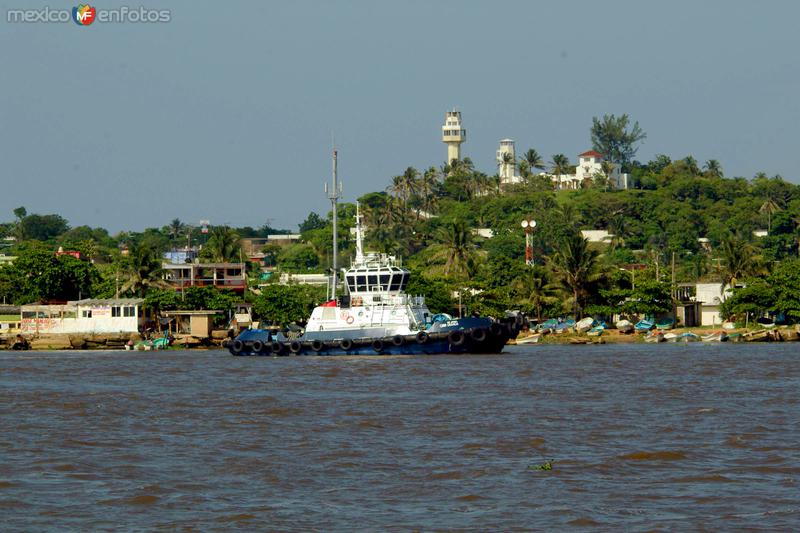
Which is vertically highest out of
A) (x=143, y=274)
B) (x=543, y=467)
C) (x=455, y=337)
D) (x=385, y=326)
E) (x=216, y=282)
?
(x=143, y=274)

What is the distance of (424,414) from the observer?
3441cm

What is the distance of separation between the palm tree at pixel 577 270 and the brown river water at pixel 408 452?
136 feet

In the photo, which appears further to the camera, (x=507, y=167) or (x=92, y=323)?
(x=507, y=167)

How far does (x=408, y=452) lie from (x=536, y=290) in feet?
216

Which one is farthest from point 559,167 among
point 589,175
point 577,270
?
point 577,270

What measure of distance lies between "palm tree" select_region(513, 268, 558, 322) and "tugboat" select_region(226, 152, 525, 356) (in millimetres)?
26536

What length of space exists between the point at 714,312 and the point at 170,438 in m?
71.5

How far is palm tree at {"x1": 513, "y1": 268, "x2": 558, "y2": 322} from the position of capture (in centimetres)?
9188

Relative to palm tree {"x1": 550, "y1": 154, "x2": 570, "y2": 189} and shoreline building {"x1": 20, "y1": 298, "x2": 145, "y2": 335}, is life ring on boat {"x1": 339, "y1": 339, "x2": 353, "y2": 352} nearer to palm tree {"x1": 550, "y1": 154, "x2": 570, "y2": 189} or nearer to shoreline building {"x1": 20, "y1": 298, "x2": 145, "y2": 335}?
shoreline building {"x1": 20, "y1": 298, "x2": 145, "y2": 335}

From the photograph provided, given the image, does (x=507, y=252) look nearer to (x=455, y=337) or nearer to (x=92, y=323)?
(x=92, y=323)

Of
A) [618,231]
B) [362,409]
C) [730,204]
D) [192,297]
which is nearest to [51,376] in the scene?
[362,409]

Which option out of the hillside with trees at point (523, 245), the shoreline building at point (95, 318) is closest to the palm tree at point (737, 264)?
the hillside with trees at point (523, 245)

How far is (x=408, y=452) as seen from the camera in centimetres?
2698

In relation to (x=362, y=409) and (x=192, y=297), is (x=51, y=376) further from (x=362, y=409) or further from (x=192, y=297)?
(x=192, y=297)
